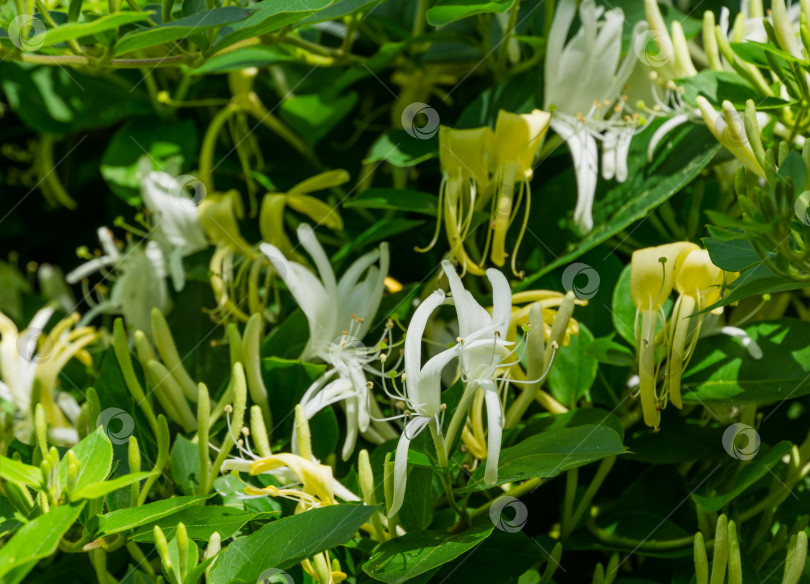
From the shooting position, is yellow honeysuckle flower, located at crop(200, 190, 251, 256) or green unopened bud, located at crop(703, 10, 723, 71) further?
yellow honeysuckle flower, located at crop(200, 190, 251, 256)

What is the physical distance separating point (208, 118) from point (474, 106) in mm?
423

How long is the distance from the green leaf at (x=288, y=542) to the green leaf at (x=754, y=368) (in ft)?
1.07

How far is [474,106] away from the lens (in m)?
0.89

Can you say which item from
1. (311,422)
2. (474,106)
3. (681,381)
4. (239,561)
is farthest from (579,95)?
(239,561)

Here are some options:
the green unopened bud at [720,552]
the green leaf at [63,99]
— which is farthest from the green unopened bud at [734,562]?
the green leaf at [63,99]

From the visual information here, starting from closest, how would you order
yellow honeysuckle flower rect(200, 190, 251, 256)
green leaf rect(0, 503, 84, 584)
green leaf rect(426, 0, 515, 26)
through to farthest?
green leaf rect(0, 503, 84, 584) < green leaf rect(426, 0, 515, 26) < yellow honeysuckle flower rect(200, 190, 251, 256)

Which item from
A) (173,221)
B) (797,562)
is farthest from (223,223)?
(797,562)

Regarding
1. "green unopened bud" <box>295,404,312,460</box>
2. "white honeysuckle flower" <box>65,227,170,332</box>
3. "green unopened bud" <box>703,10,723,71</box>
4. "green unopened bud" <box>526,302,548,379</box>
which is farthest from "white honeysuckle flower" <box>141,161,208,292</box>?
"green unopened bud" <box>703,10,723,71</box>

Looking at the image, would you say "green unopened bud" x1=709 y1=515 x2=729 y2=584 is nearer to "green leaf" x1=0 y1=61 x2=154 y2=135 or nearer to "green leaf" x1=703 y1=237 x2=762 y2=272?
"green leaf" x1=703 y1=237 x2=762 y2=272

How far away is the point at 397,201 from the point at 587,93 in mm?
212

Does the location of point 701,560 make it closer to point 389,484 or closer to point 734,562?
point 734,562

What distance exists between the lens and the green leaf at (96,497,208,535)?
56 cm

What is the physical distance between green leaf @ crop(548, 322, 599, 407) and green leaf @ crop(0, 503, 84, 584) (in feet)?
1.32

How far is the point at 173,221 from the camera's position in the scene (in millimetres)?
936
